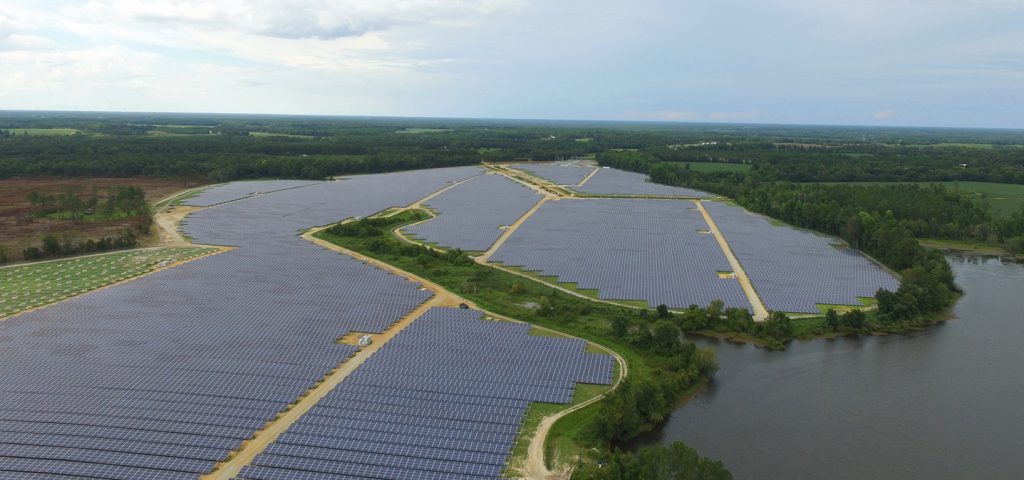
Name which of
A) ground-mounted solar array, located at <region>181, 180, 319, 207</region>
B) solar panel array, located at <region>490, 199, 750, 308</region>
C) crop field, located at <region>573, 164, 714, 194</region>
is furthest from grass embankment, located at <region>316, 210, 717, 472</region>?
crop field, located at <region>573, 164, 714, 194</region>

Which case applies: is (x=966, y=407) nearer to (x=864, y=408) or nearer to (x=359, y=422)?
(x=864, y=408)

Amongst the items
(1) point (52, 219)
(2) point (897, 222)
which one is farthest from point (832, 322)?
(1) point (52, 219)

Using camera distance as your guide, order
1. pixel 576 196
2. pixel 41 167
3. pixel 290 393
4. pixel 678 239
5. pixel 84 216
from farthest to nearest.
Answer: pixel 41 167 → pixel 576 196 → pixel 84 216 → pixel 678 239 → pixel 290 393

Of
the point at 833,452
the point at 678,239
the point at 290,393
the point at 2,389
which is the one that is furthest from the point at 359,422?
the point at 678,239

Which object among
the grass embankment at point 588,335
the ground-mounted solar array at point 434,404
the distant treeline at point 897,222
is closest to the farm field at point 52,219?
the grass embankment at point 588,335

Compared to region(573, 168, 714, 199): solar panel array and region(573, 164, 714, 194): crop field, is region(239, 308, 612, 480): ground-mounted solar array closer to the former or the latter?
region(573, 164, 714, 194): crop field

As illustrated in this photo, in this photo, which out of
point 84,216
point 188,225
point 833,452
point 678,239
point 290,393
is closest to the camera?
point 833,452

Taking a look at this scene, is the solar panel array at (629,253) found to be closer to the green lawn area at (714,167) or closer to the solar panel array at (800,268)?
the solar panel array at (800,268)
